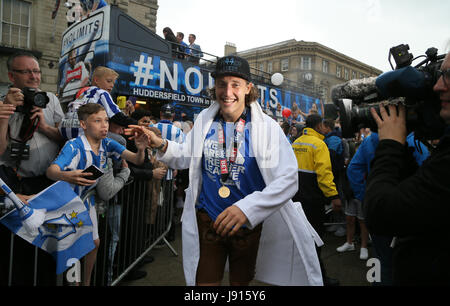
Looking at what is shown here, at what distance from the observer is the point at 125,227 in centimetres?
326

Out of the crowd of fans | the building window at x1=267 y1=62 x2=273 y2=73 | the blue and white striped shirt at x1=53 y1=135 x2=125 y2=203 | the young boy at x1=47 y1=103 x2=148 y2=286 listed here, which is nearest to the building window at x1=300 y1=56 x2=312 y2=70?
the building window at x1=267 y1=62 x2=273 y2=73

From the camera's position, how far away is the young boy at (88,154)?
210 cm

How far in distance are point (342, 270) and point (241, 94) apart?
3301 millimetres

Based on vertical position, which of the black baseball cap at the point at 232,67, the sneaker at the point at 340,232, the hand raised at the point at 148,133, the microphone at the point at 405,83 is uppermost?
the black baseball cap at the point at 232,67

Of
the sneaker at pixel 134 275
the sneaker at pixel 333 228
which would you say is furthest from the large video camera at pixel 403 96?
the sneaker at pixel 333 228

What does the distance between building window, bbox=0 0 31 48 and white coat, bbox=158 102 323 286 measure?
16.9m

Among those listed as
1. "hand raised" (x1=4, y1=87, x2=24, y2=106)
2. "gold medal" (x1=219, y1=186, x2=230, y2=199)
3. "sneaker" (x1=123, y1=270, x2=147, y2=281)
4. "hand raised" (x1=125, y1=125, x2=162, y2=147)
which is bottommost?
"sneaker" (x1=123, y1=270, x2=147, y2=281)

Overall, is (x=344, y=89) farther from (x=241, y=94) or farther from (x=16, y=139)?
(x=16, y=139)

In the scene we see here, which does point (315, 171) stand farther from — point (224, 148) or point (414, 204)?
point (414, 204)

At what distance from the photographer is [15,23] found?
14.2 meters

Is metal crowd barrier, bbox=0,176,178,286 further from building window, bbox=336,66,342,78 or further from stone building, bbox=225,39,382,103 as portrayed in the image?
building window, bbox=336,66,342,78

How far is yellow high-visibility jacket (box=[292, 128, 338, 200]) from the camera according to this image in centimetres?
352

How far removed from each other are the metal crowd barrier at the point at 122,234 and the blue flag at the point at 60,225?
230 millimetres

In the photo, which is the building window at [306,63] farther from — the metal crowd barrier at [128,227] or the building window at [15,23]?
the metal crowd barrier at [128,227]
